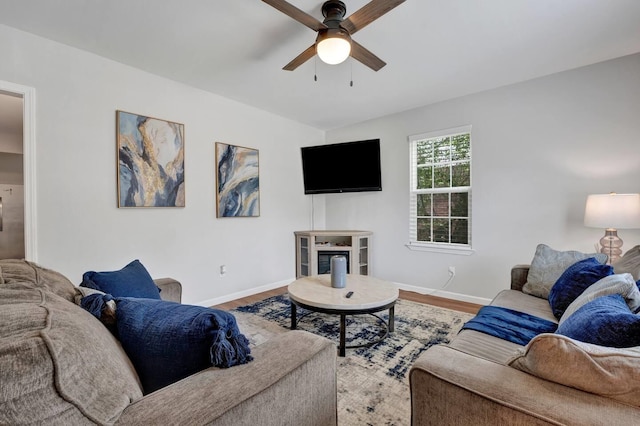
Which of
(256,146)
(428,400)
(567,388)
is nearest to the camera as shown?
(567,388)

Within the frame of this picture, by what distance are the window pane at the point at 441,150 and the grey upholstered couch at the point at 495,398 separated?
314 cm

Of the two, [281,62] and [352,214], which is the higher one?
[281,62]

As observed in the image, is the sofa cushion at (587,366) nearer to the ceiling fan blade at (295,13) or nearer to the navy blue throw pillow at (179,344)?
the navy blue throw pillow at (179,344)

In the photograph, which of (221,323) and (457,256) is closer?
(221,323)

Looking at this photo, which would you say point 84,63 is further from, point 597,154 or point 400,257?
point 597,154

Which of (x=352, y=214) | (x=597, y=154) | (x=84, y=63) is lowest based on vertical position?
(x=352, y=214)

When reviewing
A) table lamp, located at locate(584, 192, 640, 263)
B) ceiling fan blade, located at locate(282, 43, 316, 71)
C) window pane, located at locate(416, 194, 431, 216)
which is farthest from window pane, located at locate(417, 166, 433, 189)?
ceiling fan blade, located at locate(282, 43, 316, 71)

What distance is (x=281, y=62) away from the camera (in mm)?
2666

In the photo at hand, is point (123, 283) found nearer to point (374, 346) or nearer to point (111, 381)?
point (111, 381)

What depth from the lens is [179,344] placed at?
0.82 meters

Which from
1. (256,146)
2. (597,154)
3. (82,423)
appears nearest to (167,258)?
(256,146)

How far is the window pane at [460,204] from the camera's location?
355 centimetres

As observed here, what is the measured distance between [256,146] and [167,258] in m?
1.82

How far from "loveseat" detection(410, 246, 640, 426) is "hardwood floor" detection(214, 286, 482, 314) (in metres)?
2.50
